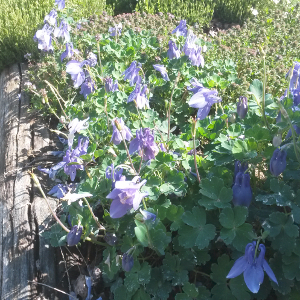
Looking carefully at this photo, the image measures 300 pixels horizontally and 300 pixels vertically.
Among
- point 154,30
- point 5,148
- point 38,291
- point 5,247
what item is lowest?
point 38,291

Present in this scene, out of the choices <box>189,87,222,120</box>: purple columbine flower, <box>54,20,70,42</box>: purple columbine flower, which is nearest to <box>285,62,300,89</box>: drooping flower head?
<box>189,87,222,120</box>: purple columbine flower

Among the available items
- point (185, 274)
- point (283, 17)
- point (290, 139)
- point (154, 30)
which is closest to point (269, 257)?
point (185, 274)

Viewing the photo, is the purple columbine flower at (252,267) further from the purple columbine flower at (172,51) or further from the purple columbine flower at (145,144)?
the purple columbine flower at (172,51)

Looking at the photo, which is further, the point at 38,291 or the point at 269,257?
the point at 38,291

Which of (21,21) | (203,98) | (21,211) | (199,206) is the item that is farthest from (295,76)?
(21,21)

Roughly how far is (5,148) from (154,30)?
193 cm

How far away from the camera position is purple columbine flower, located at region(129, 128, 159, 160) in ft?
5.29

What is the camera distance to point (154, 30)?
3.62 meters

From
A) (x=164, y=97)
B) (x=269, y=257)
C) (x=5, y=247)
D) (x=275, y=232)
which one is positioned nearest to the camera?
(x=275, y=232)

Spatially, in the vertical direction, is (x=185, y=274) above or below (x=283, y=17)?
below

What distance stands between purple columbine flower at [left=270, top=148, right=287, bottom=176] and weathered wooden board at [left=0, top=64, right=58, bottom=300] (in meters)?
1.34

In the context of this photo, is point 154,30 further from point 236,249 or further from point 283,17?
point 236,249

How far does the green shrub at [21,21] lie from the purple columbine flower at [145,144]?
268 cm

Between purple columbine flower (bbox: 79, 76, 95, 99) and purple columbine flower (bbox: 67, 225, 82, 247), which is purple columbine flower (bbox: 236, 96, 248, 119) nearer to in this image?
purple columbine flower (bbox: 67, 225, 82, 247)
